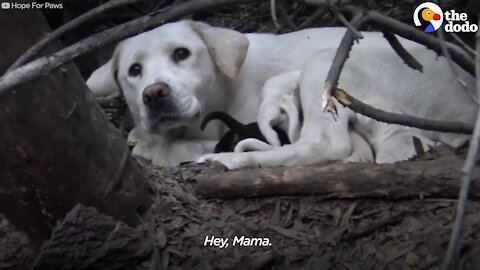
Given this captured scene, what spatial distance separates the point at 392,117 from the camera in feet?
6.73

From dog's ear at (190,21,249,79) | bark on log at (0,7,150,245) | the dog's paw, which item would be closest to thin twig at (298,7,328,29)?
dog's ear at (190,21,249,79)

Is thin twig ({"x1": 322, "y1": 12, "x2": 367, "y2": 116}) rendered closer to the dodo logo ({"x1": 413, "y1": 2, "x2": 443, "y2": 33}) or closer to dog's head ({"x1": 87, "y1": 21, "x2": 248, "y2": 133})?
the dodo logo ({"x1": 413, "y1": 2, "x2": 443, "y2": 33})

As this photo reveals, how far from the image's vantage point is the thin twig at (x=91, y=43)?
165cm

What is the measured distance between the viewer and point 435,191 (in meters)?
2.36

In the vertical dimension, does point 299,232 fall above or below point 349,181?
below

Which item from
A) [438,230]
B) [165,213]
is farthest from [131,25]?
[438,230]

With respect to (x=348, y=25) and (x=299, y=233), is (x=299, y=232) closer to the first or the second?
(x=299, y=233)

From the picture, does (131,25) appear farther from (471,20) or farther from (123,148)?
(471,20)

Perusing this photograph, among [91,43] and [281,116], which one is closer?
[91,43]

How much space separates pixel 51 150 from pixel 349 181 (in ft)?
2.95

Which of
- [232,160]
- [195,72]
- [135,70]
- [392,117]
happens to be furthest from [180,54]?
[392,117]

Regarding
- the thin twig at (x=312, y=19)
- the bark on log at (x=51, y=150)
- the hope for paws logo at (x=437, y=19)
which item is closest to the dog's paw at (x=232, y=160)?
the bark on log at (x=51, y=150)

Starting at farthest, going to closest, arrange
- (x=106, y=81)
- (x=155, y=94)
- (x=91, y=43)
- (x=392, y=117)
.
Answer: (x=106, y=81)
(x=155, y=94)
(x=392, y=117)
(x=91, y=43)

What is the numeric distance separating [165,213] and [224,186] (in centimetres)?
24
